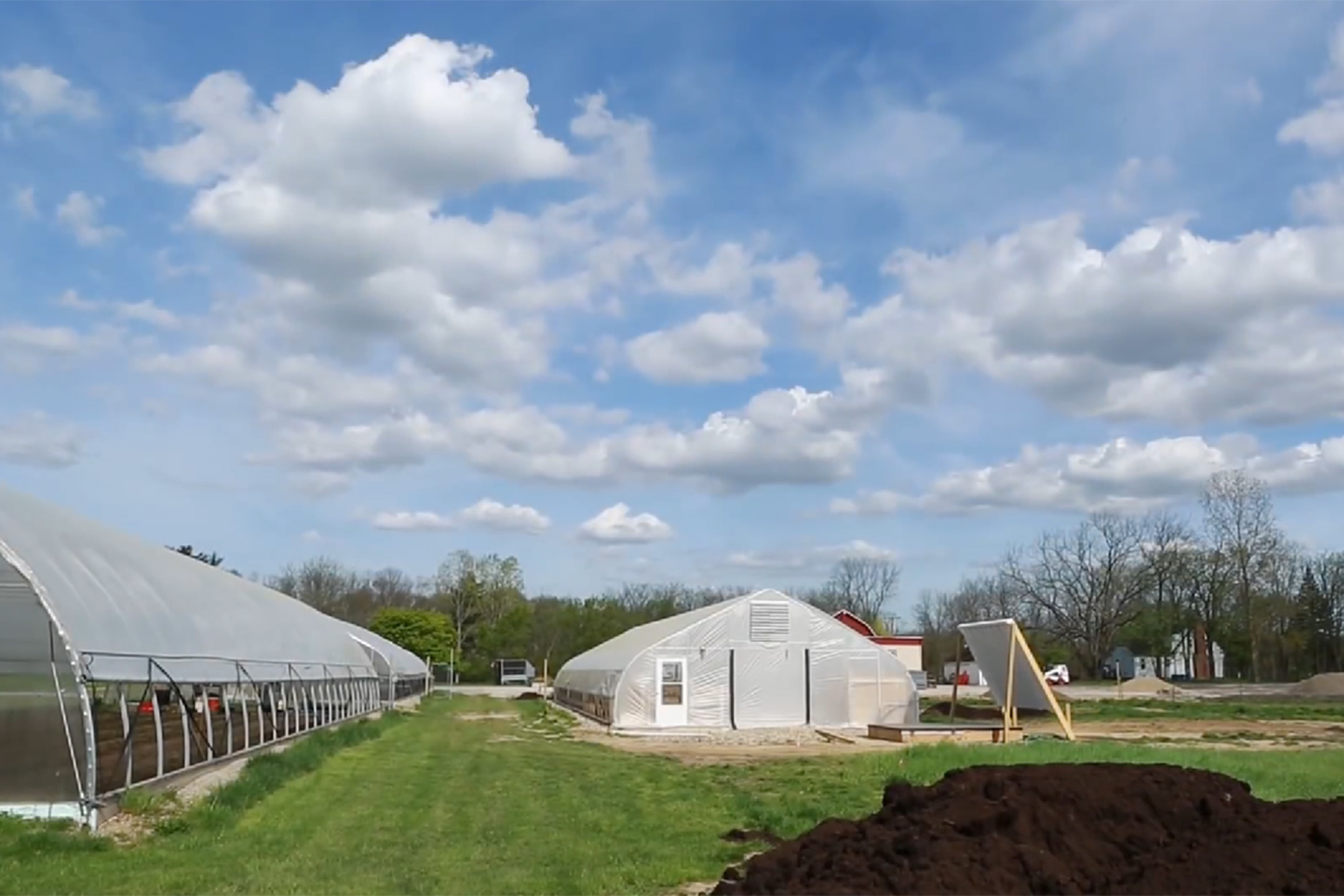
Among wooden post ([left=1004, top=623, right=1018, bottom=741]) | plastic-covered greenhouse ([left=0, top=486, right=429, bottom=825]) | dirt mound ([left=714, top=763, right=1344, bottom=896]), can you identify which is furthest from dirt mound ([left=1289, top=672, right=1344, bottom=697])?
dirt mound ([left=714, top=763, right=1344, bottom=896])

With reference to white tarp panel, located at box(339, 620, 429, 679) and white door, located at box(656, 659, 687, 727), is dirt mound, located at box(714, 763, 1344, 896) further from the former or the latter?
white tarp panel, located at box(339, 620, 429, 679)

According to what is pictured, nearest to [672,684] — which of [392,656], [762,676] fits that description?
[762,676]

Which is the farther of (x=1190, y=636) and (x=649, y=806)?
(x=1190, y=636)

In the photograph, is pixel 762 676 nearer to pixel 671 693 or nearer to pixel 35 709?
pixel 671 693

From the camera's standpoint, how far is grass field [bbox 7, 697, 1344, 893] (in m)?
9.22

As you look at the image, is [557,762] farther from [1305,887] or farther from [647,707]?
[1305,887]

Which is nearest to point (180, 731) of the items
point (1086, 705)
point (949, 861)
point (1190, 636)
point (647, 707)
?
point (949, 861)

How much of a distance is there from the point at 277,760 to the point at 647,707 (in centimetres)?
1437

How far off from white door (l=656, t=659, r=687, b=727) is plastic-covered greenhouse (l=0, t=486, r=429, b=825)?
11613 millimetres

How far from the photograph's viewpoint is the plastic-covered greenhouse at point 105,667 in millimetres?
11953

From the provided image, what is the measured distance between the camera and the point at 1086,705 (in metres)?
43.5

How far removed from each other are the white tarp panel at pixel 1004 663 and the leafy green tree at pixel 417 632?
2075 inches

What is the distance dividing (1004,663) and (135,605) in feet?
59.7

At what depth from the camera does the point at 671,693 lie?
102 ft
